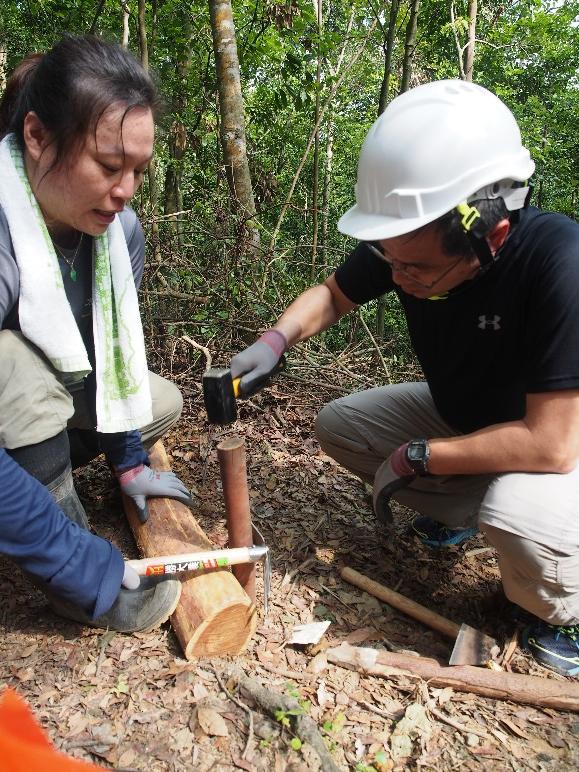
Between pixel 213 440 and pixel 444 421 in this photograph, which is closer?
pixel 444 421

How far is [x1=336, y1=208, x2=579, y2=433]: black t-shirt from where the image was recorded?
5.72 ft

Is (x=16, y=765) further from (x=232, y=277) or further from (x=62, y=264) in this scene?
(x=232, y=277)

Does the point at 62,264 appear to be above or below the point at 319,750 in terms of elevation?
above

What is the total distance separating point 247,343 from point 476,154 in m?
2.73

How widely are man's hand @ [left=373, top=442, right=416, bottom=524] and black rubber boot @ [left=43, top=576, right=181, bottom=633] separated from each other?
2.82ft

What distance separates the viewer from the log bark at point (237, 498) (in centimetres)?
197

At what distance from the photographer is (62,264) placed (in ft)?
7.01

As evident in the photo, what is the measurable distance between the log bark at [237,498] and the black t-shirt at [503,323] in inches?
35.6

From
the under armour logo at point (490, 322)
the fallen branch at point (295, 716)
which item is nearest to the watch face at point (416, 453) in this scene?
the under armour logo at point (490, 322)

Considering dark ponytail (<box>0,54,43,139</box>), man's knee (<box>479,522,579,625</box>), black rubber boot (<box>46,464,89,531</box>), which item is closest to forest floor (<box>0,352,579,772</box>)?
man's knee (<box>479,522,579,625</box>)

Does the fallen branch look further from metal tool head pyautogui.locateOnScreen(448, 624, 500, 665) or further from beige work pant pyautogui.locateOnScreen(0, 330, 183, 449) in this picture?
beige work pant pyautogui.locateOnScreen(0, 330, 183, 449)

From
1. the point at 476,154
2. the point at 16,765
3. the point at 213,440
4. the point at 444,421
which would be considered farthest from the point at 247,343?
the point at 16,765

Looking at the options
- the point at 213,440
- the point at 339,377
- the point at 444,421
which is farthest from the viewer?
the point at 339,377

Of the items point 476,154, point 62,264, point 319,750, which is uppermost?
point 476,154
